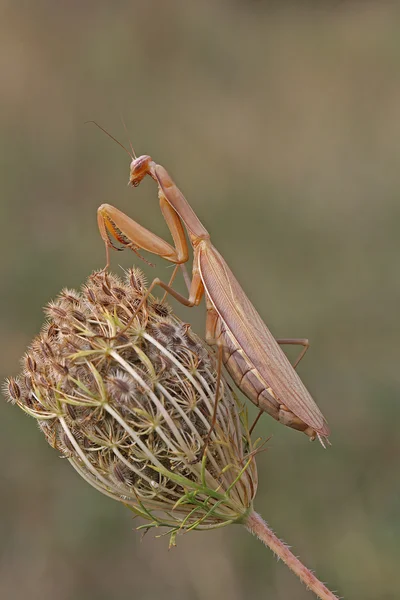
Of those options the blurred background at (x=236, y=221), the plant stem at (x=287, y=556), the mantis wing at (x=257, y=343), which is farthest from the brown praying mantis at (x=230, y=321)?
the blurred background at (x=236, y=221)

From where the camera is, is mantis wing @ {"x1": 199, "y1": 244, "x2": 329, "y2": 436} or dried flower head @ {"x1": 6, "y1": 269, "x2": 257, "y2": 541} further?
mantis wing @ {"x1": 199, "y1": 244, "x2": 329, "y2": 436}

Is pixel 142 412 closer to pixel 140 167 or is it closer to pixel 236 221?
pixel 140 167

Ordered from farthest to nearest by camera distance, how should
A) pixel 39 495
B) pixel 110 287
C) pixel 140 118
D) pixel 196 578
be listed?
1. pixel 140 118
2. pixel 39 495
3. pixel 196 578
4. pixel 110 287

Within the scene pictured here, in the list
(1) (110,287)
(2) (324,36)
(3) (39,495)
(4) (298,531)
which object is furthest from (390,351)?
(2) (324,36)

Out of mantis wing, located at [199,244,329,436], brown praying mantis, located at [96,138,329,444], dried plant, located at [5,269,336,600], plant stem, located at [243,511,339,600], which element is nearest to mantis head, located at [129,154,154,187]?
brown praying mantis, located at [96,138,329,444]

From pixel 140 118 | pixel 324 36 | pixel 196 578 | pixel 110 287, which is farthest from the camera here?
pixel 324 36

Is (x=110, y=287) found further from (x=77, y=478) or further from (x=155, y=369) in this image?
(x=77, y=478)

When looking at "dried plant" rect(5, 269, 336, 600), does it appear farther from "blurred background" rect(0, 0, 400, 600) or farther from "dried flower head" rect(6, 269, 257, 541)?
"blurred background" rect(0, 0, 400, 600)

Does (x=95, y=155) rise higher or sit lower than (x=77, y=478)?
higher
